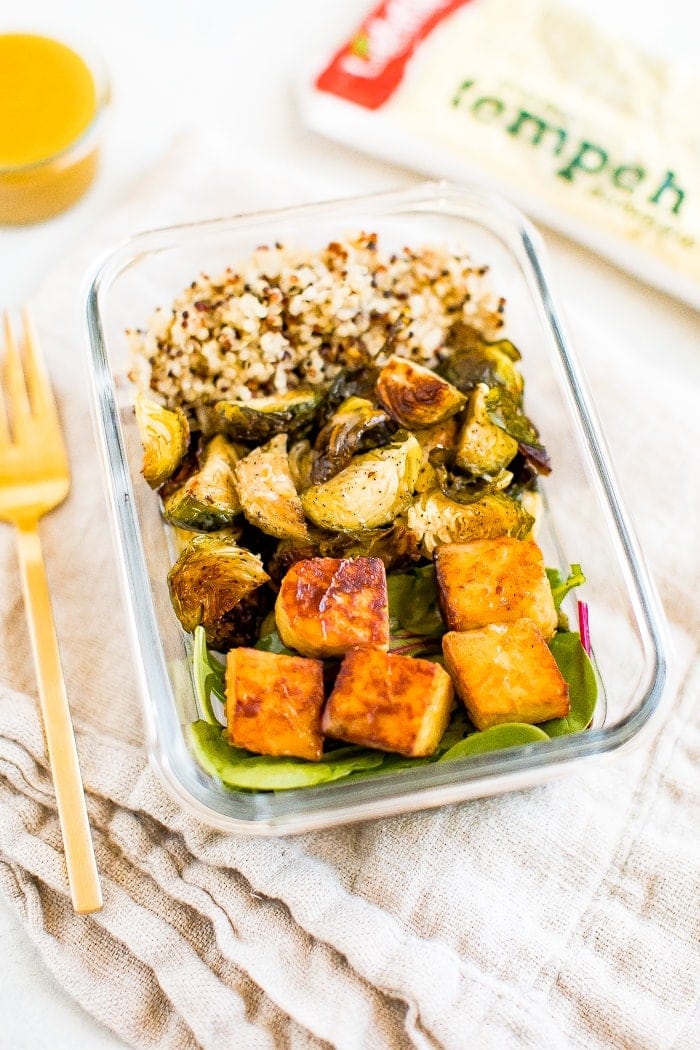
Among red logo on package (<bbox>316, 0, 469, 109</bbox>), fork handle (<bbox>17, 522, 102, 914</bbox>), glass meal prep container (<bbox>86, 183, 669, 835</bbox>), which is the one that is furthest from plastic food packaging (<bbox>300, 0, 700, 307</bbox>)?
fork handle (<bbox>17, 522, 102, 914</bbox>)

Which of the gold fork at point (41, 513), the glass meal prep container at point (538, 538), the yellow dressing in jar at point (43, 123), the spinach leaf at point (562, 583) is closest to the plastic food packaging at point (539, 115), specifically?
the glass meal prep container at point (538, 538)

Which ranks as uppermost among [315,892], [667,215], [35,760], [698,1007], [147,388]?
[667,215]

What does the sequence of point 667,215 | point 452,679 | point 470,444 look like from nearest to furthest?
point 452,679 → point 470,444 → point 667,215

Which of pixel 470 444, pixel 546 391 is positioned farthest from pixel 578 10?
pixel 470 444

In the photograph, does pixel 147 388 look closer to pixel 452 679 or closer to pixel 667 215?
pixel 452 679

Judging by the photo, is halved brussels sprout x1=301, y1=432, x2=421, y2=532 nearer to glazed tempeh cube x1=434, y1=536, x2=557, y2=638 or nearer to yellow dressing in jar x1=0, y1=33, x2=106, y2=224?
glazed tempeh cube x1=434, y1=536, x2=557, y2=638

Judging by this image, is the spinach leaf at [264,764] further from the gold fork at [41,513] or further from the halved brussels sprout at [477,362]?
the halved brussels sprout at [477,362]
